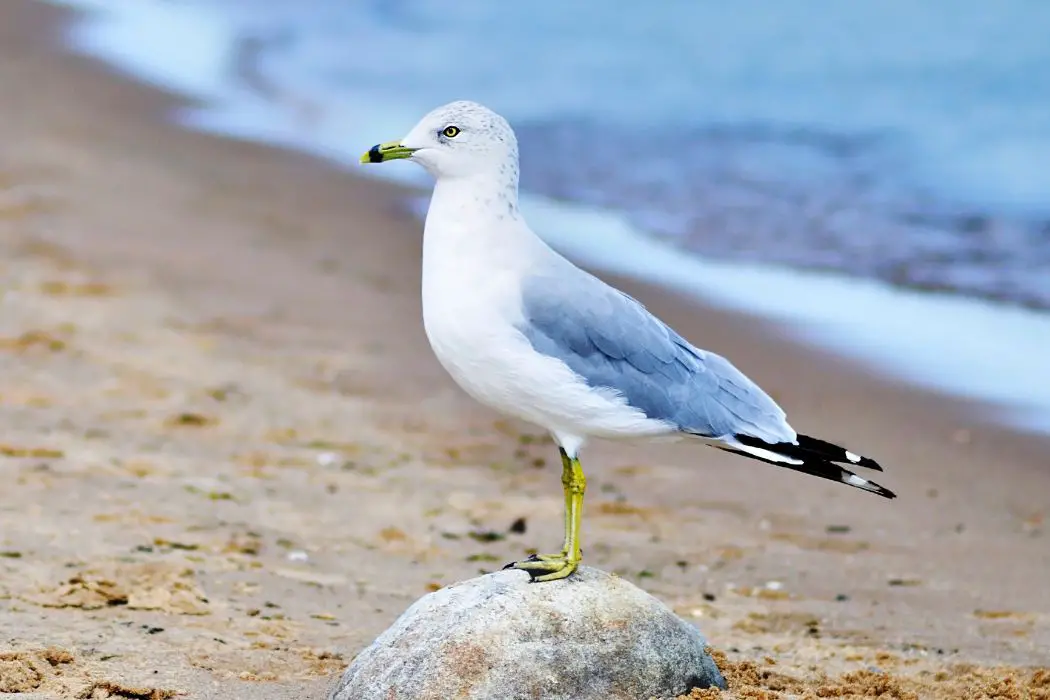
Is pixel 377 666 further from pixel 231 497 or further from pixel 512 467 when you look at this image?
pixel 512 467

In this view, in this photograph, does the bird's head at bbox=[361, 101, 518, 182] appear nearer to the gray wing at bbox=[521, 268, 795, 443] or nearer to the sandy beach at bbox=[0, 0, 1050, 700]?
the gray wing at bbox=[521, 268, 795, 443]

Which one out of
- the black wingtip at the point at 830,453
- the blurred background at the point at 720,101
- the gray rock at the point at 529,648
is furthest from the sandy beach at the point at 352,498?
the blurred background at the point at 720,101

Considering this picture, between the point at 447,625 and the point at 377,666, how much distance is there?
0.75ft

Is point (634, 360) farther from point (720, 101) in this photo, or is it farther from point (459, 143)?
point (720, 101)

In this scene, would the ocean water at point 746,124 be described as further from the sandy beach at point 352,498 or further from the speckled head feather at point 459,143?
the speckled head feather at point 459,143

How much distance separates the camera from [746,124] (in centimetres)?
1683

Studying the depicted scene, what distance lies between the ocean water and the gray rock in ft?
13.5

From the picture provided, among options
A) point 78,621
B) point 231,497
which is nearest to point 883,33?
point 231,497

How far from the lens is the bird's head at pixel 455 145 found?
14.3 feet

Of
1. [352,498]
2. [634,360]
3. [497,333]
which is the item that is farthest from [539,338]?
[352,498]

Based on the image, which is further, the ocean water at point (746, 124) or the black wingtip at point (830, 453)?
the ocean water at point (746, 124)

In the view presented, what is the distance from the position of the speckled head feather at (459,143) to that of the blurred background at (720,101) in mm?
6747

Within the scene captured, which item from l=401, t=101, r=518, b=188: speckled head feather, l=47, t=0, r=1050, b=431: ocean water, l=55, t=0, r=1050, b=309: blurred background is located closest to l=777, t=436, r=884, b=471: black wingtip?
l=401, t=101, r=518, b=188: speckled head feather

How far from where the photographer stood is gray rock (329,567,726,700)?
4.34 m
